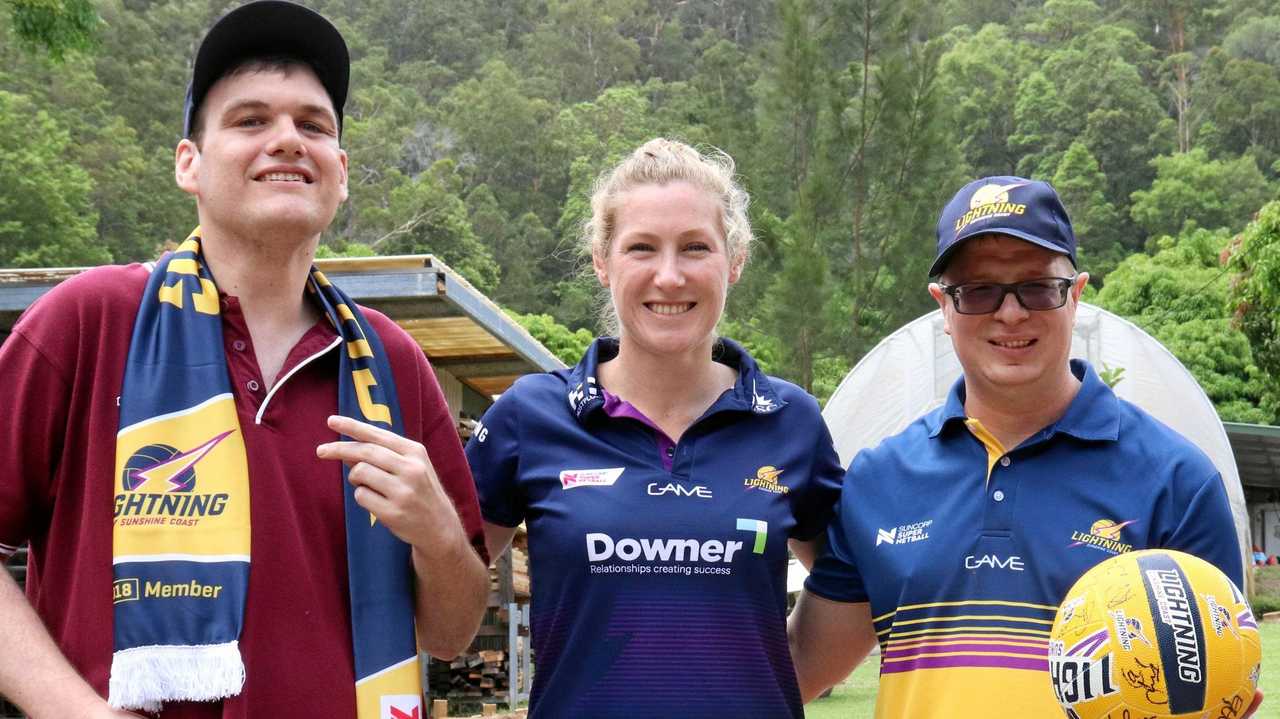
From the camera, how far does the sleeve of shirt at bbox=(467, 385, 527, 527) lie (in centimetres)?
382

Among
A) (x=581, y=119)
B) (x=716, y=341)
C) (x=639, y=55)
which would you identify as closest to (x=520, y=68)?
(x=639, y=55)

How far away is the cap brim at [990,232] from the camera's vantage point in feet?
11.3

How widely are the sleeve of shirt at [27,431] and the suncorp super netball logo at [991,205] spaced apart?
2.14 m

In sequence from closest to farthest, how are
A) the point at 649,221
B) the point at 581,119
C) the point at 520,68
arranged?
the point at 649,221, the point at 581,119, the point at 520,68

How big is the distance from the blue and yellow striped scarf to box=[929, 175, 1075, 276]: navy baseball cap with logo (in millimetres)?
1506

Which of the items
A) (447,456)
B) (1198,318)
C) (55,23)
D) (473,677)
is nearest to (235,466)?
(447,456)

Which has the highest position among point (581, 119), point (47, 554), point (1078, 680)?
point (581, 119)

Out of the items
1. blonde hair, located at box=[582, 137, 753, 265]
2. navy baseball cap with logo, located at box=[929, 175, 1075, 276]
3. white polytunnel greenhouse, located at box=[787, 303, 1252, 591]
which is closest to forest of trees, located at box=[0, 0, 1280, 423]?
blonde hair, located at box=[582, 137, 753, 265]

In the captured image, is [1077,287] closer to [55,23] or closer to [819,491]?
[819,491]

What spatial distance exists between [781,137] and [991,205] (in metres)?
31.4

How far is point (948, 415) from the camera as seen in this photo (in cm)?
366

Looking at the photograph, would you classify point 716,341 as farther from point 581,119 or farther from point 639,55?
point 639,55

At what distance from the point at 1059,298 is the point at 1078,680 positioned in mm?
1033

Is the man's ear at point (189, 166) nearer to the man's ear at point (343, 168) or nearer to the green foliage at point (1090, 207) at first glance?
the man's ear at point (343, 168)
